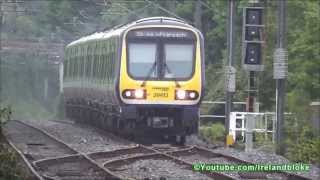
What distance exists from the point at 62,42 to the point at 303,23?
9444 millimetres

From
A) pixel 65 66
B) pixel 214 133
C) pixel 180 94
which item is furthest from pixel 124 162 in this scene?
pixel 65 66

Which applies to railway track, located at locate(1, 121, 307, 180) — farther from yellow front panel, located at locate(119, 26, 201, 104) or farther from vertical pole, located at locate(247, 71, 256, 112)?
vertical pole, located at locate(247, 71, 256, 112)

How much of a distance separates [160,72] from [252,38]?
8.01 feet

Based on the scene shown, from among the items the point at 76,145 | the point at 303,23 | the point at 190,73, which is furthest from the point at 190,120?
the point at 303,23

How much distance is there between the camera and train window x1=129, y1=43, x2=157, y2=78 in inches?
878

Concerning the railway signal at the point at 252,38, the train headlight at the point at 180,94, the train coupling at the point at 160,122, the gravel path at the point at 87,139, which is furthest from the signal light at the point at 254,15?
the gravel path at the point at 87,139

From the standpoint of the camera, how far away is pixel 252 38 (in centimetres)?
2144

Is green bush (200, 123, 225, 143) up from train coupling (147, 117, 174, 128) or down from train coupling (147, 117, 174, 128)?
down

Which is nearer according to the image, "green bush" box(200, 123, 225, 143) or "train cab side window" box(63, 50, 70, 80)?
"green bush" box(200, 123, 225, 143)

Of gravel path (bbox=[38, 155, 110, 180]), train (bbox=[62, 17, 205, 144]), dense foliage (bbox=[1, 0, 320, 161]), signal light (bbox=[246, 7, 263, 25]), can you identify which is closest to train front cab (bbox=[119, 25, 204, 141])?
train (bbox=[62, 17, 205, 144])

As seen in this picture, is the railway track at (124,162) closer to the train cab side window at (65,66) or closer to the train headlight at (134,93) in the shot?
the train headlight at (134,93)

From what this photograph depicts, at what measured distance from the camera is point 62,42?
3300 centimetres

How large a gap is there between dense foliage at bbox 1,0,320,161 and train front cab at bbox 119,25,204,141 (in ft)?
4.15

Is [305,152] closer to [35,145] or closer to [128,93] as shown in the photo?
[128,93]
